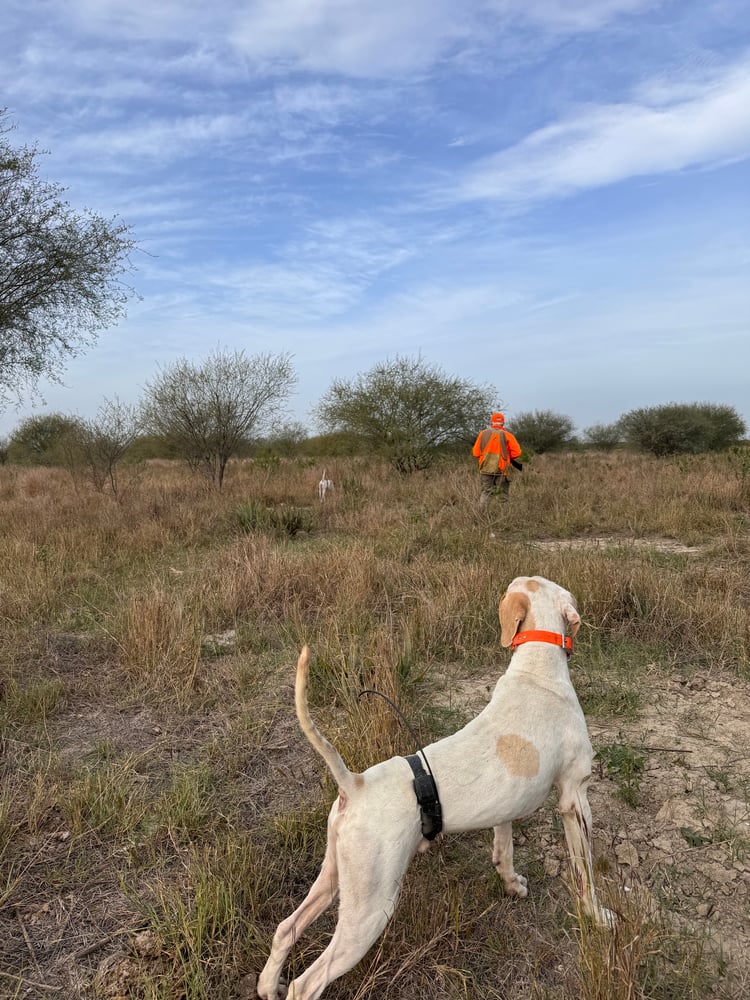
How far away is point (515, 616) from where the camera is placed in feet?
7.39

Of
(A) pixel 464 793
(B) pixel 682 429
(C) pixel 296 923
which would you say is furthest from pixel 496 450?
(B) pixel 682 429

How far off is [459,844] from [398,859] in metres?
1.01

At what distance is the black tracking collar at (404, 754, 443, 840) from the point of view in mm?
1684

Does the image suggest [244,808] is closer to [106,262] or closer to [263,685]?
[263,685]

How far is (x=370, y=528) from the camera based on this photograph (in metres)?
8.36

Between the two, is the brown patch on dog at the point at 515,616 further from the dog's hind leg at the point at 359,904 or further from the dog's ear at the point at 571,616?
the dog's hind leg at the point at 359,904

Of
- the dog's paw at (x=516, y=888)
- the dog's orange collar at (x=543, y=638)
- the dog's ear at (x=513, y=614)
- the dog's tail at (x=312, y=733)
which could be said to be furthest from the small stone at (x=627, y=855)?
the dog's tail at (x=312, y=733)

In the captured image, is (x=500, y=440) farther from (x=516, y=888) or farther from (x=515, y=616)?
(x=516, y=888)

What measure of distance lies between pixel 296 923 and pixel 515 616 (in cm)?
116

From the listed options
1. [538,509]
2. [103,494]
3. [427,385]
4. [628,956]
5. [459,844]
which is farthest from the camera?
[427,385]

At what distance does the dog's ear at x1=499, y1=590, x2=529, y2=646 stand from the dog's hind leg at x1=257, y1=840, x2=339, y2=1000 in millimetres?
932

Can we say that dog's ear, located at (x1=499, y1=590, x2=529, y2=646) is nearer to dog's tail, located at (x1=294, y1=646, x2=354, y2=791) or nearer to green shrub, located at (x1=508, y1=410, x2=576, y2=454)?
dog's tail, located at (x1=294, y1=646, x2=354, y2=791)

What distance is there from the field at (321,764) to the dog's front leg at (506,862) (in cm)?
5

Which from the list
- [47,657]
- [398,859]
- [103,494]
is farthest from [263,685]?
[103,494]
